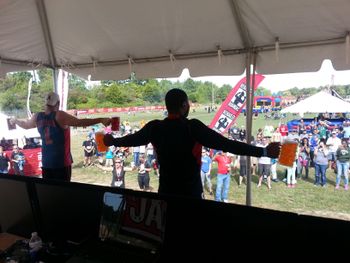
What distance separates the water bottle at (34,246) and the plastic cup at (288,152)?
4.14 ft

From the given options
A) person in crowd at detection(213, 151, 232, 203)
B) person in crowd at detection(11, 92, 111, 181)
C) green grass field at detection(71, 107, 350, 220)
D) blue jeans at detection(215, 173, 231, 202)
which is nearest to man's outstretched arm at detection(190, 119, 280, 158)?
person in crowd at detection(11, 92, 111, 181)

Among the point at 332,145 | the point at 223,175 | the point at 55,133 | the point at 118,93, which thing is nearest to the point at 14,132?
the point at 223,175

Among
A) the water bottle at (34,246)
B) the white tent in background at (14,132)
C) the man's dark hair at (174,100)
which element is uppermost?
the man's dark hair at (174,100)

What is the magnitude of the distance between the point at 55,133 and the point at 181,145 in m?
1.40

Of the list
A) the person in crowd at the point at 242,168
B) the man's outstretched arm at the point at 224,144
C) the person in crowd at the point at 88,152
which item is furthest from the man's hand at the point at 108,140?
the person in crowd at the point at 88,152

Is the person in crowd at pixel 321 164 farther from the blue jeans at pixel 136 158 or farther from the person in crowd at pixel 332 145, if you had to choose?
the blue jeans at pixel 136 158

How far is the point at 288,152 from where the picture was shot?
66.2 inches

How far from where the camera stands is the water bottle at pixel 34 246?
1067 millimetres

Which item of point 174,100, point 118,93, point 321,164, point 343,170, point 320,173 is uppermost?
point 118,93

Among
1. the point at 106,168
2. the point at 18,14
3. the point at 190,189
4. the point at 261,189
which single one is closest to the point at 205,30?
the point at 190,189

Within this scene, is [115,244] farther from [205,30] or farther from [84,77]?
[84,77]

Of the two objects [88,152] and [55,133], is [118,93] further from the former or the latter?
[55,133]

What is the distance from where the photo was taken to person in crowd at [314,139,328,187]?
7516 millimetres

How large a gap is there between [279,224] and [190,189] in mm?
1040
